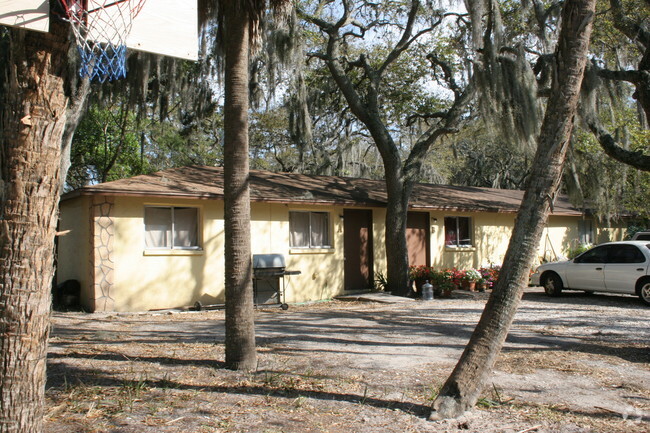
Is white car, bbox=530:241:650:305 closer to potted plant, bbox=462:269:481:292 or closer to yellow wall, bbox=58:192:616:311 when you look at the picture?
potted plant, bbox=462:269:481:292

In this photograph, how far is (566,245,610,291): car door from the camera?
14.1 meters

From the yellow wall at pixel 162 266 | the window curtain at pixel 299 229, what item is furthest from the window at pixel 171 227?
the window curtain at pixel 299 229

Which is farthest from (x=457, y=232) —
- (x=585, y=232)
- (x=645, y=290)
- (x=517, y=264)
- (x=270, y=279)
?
(x=517, y=264)

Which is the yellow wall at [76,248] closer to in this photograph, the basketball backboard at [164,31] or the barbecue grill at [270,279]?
the barbecue grill at [270,279]

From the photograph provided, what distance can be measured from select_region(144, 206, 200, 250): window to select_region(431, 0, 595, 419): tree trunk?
31.0ft

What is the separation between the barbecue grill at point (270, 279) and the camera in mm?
13031

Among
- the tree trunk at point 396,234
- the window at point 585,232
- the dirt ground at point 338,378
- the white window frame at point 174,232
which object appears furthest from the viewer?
the window at point 585,232

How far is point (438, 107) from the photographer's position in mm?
21984

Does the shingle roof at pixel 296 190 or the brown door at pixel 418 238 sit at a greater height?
the shingle roof at pixel 296 190

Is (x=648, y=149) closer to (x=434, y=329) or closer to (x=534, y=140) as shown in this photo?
(x=534, y=140)

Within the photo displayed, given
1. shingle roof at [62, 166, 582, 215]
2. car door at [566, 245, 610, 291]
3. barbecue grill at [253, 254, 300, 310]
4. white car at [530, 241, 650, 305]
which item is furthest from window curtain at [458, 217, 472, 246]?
barbecue grill at [253, 254, 300, 310]

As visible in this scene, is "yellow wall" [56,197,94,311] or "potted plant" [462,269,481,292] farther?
"potted plant" [462,269,481,292]

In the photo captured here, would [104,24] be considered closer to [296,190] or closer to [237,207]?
[237,207]

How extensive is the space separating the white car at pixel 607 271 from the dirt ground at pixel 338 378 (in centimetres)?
263
